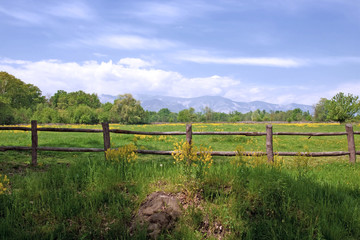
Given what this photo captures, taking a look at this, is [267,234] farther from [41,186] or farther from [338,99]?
[338,99]

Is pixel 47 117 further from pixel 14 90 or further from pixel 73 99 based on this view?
pixel 73 99

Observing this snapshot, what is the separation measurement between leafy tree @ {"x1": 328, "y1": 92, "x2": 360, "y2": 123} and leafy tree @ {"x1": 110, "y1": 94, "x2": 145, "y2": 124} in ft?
152

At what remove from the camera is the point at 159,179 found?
16.1 feet

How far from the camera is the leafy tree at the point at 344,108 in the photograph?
37875 millimetres

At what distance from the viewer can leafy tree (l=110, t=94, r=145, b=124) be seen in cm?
6531

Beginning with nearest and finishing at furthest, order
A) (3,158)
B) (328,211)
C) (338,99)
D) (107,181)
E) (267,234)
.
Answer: (267,234) → (328,211) → (107,181) → (3,158) → (338,99)

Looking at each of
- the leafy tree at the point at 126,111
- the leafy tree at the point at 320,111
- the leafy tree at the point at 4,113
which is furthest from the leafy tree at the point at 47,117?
the leafy tree at the point at 320,111

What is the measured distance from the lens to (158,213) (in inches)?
152

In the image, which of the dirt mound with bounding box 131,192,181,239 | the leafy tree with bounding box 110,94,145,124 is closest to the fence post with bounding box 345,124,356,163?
the dirt mound with bounding box 131,192,181,239

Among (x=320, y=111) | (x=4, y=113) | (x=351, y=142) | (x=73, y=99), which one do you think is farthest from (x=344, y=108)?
(x=73, y=99)

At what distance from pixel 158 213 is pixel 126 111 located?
63.6m

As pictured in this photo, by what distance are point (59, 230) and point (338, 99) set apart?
47.3 meters

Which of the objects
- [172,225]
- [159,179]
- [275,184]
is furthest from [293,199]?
[159,179]

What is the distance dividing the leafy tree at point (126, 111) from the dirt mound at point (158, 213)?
205ft
